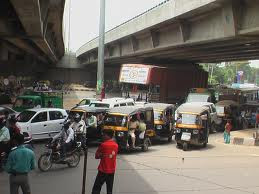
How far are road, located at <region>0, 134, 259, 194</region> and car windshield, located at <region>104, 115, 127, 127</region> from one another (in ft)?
3.94

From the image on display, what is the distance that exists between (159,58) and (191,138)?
82.0 ft

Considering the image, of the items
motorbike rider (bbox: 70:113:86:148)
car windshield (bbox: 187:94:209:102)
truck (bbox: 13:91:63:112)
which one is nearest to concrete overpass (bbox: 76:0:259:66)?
car windshield (bbox: 187:94:209:102)

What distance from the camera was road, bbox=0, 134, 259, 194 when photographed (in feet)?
37.9

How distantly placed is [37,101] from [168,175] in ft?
42.7

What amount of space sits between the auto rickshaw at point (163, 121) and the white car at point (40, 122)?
4.30 meters

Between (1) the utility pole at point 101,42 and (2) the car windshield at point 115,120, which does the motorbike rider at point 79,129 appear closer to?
(2) the car windshield at point 115,120

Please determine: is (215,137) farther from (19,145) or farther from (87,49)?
(87,49)

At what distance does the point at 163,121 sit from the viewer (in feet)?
70.4

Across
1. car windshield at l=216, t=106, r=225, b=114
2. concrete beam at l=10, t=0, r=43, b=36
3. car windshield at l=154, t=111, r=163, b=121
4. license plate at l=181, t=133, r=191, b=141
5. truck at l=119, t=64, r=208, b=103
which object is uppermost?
concrete beam at l=10, t=0, r=43, b=36

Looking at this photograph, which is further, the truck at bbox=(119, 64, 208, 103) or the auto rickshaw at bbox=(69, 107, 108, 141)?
the truck at bbox=(119, 64, 208, 103)

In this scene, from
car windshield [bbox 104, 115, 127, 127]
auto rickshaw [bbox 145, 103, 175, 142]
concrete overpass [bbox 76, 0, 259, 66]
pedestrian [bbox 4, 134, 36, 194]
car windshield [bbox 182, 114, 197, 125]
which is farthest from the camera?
auto rickshaw [bbox 145, 103, 175, 142]

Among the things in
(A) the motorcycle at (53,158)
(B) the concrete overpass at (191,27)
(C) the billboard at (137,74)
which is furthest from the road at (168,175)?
(C) the billboard at (137,74)

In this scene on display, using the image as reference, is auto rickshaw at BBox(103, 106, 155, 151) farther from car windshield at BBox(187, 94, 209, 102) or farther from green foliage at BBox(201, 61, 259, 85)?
green foliage at BBox(201, 61, 259, 85)

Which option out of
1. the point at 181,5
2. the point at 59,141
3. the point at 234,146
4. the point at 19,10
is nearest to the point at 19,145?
the point at 59,141
